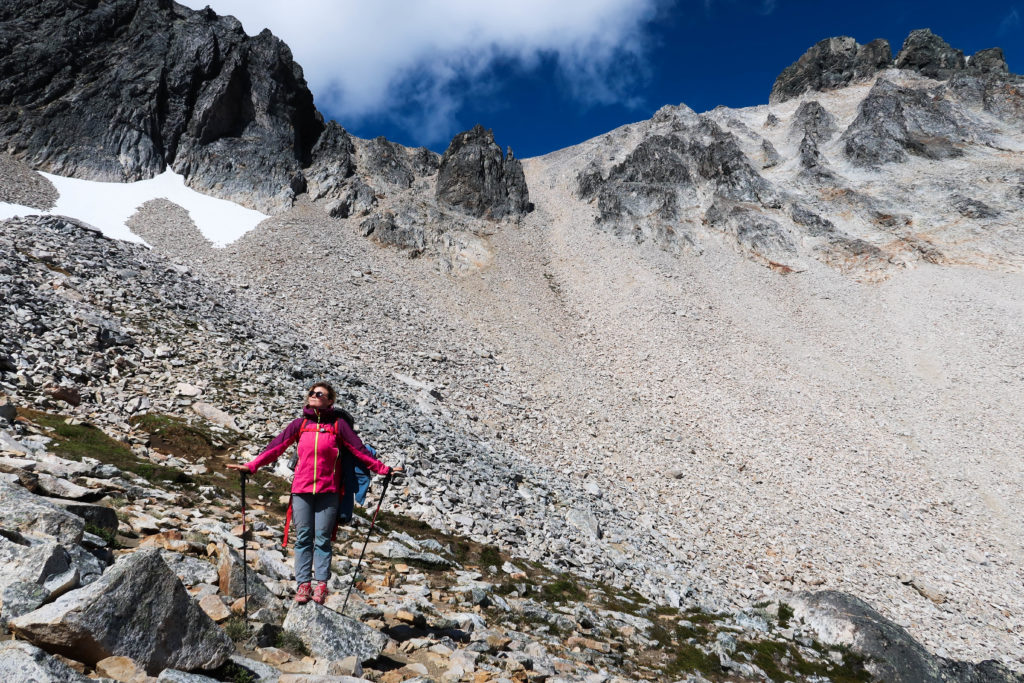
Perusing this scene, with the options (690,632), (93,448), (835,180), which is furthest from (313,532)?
(835,180)

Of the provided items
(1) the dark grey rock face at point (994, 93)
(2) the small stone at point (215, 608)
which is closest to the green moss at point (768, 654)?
(2) the small stone at point (215, 608)

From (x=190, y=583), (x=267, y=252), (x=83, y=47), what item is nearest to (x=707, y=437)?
(x=190, y=583)

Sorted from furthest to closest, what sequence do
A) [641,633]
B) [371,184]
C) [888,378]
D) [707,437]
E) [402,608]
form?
[371,184] < [888,378] < [707,437] < [641,633] < [402,608]

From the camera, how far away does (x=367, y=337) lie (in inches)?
1000

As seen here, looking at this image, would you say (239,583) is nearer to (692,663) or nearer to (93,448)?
(93,448)

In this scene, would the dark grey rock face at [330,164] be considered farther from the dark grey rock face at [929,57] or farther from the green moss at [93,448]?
the dark grey rock face at [929,57]

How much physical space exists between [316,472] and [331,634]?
1859mm

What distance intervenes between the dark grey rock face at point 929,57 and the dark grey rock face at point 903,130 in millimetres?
30559

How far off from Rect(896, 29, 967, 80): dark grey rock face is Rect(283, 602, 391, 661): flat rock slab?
410ft

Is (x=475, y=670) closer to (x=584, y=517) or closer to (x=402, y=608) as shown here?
(x=402, y=608)

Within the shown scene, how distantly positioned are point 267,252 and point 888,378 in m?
41.1

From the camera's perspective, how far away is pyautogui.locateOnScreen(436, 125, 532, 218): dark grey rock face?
54750mm

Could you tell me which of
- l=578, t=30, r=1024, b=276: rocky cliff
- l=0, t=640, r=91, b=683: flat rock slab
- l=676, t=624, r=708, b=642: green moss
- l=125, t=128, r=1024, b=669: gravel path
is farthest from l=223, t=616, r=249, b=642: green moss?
l=578, t=30, r=1024, b=276: rocky cliff

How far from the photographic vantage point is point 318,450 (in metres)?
6.29
